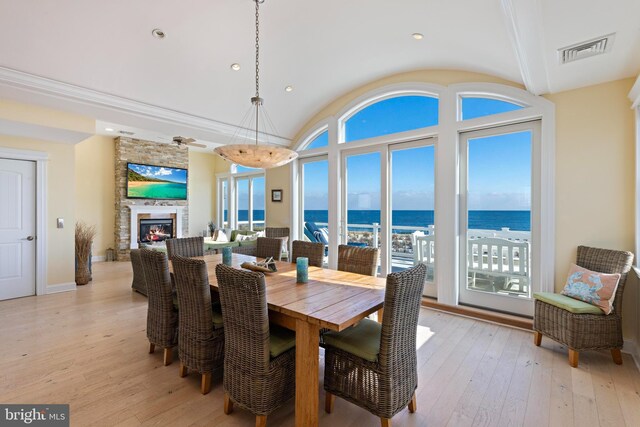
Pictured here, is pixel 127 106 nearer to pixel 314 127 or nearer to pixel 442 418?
pixel 314 127

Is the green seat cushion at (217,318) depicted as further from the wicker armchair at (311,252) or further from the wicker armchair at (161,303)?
the wicker armchair at (311,252)

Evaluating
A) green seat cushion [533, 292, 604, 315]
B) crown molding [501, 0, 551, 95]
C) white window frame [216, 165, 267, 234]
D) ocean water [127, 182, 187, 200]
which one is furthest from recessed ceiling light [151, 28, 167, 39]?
ocean water [127, 182, 187, 200]

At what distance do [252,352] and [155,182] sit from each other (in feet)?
26.0

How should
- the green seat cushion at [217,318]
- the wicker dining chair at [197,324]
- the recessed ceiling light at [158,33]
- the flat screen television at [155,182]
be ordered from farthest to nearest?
1. the flat screen television at [155,182]
2. the recessed ceiling light at [158,33]
3. the green seat cushion at [217,318]
4. the wicker dining chair at [197,324]

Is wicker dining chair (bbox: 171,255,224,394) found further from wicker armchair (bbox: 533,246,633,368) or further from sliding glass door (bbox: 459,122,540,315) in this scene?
sliding glass door (bbox: 459,122,540,315)

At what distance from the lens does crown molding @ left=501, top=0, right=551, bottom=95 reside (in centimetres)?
199

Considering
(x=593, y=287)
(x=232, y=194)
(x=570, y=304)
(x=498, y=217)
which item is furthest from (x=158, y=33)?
(x=232, y=194)

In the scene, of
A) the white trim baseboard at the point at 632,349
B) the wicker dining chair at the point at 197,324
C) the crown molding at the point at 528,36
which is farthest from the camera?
the white trim baseboard at the point at 632,349

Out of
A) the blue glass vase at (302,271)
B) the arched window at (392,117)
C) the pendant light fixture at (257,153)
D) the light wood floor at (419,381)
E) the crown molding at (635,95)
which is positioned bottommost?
the light wood floor at (419,381)

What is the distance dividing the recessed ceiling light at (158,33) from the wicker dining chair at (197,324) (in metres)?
2.63

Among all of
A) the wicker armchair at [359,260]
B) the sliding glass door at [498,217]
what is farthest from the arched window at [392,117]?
the wicker armchair at [359,260]

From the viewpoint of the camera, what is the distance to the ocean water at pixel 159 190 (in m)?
7.95

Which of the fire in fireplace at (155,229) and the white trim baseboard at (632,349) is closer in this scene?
the white trim baseboard at (632,349)

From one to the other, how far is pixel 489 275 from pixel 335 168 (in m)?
2.94
